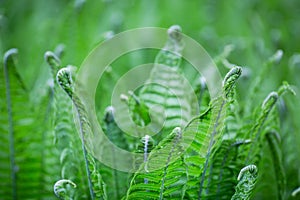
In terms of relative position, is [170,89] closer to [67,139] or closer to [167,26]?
[67,139]

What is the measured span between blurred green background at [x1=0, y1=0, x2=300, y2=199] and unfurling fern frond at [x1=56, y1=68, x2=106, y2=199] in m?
0.24

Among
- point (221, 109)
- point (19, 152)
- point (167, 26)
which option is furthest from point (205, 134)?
point (167, 26)

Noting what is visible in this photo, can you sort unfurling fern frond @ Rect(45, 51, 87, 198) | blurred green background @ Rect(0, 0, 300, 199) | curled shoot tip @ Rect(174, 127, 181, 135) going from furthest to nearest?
blurred green background @ Rect(0, 0, 300, 199) → unfurling fern frond @ Rect(45, 51, 87, 198) → curled shoot tip @ Rect(174, 127, 181, 135)

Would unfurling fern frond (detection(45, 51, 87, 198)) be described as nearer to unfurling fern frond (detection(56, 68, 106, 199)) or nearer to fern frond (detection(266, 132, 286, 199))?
unfurling fern frond (detection(56, 68, 106, 199))

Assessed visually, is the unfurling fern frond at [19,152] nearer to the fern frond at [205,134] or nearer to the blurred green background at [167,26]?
the blurred green background at [167,26]

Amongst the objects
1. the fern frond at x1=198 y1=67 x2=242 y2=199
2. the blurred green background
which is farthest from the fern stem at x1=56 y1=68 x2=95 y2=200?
the blurred green background

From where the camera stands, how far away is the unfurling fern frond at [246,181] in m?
0.39

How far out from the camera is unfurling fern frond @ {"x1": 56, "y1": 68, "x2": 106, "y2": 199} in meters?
0.39

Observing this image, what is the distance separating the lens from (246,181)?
15.7 inches

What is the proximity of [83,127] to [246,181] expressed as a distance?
0.15 metres

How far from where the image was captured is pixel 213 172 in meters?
0.47

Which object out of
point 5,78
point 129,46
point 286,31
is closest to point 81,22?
point 129,46

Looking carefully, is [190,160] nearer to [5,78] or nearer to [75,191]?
[75,191]

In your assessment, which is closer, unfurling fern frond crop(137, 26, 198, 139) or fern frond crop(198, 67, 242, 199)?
fern frond crop(198, 67, 242, 199)
